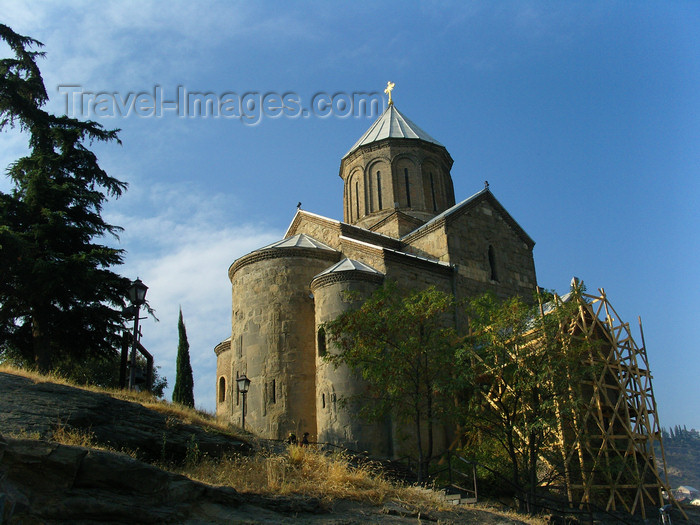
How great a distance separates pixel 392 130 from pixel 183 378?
1174 centimetres

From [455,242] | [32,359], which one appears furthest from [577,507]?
[32,359]

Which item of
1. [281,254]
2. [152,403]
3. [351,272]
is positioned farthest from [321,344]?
[152,403]

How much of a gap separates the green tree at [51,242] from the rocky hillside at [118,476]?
4.40 metres

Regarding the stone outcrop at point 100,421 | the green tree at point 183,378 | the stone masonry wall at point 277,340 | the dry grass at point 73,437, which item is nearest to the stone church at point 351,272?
the stone masonry wall at point 277,340

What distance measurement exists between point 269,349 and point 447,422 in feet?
15.7

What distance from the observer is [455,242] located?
18.6 meters

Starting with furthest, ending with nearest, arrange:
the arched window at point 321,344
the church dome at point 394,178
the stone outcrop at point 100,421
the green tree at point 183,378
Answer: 1. the church dome at point 394,178
2. the green tree at point 183,378
3. the arched window at point 321,344
4. the stone outcrop at point 100,421

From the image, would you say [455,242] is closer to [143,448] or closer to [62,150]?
[62,150]

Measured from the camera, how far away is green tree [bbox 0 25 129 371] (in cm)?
1239

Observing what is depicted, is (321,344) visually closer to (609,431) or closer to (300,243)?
(300,243)

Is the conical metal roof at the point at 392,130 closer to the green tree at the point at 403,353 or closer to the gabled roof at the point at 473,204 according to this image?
the gabled roof at the point at 473,204

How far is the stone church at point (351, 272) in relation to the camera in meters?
14.7

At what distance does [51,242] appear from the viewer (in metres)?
13.1

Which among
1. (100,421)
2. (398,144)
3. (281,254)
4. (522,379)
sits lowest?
(100,421)
